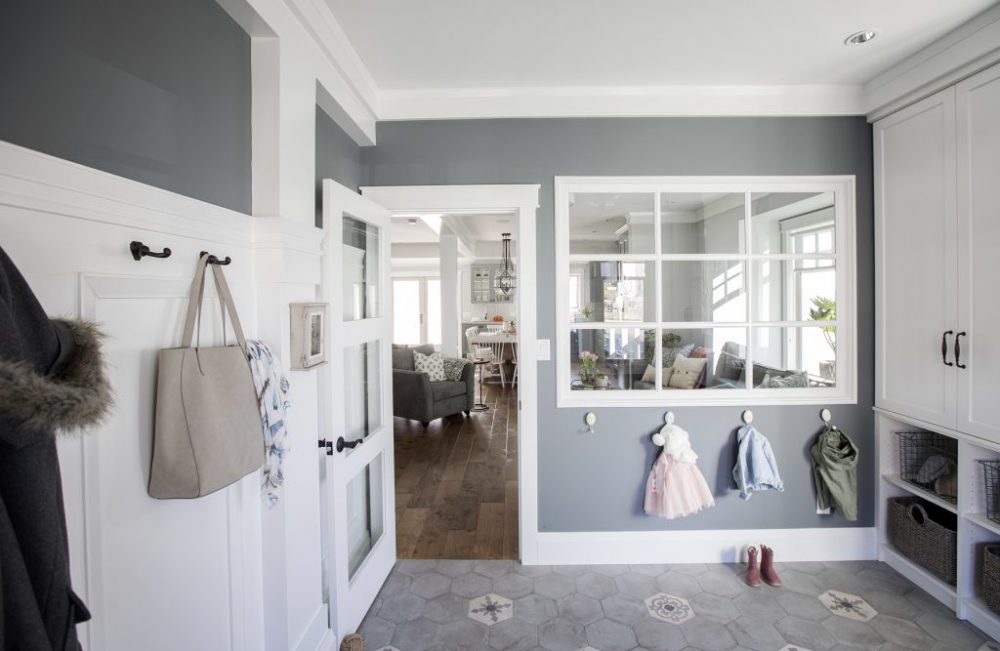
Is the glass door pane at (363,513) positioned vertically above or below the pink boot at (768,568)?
above

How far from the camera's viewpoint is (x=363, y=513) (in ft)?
7.59

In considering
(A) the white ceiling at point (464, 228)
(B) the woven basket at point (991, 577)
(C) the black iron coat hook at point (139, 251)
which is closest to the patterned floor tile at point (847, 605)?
(B) the woven basket at point (991, 577)

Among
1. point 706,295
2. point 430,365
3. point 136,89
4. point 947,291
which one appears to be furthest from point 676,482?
point 430,365

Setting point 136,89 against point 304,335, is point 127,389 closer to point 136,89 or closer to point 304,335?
point 304,335

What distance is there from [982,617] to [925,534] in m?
0.37

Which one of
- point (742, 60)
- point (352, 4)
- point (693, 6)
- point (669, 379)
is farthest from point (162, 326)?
point (742, 60)

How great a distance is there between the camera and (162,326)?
1125 millimetres

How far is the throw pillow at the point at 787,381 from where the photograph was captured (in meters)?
2.59

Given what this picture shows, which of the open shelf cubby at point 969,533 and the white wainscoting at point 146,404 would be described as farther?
the open shelf cubby at point 969,533

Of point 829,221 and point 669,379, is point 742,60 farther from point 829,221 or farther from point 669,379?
point 669,379

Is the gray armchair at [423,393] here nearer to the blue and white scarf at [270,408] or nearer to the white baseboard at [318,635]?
the white baseboard at [318,635]

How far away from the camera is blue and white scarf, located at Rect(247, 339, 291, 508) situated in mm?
1347

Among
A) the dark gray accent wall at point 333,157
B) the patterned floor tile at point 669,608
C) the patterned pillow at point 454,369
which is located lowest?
the patterned floor tile at point 669,608

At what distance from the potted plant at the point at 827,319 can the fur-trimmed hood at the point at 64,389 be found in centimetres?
305
